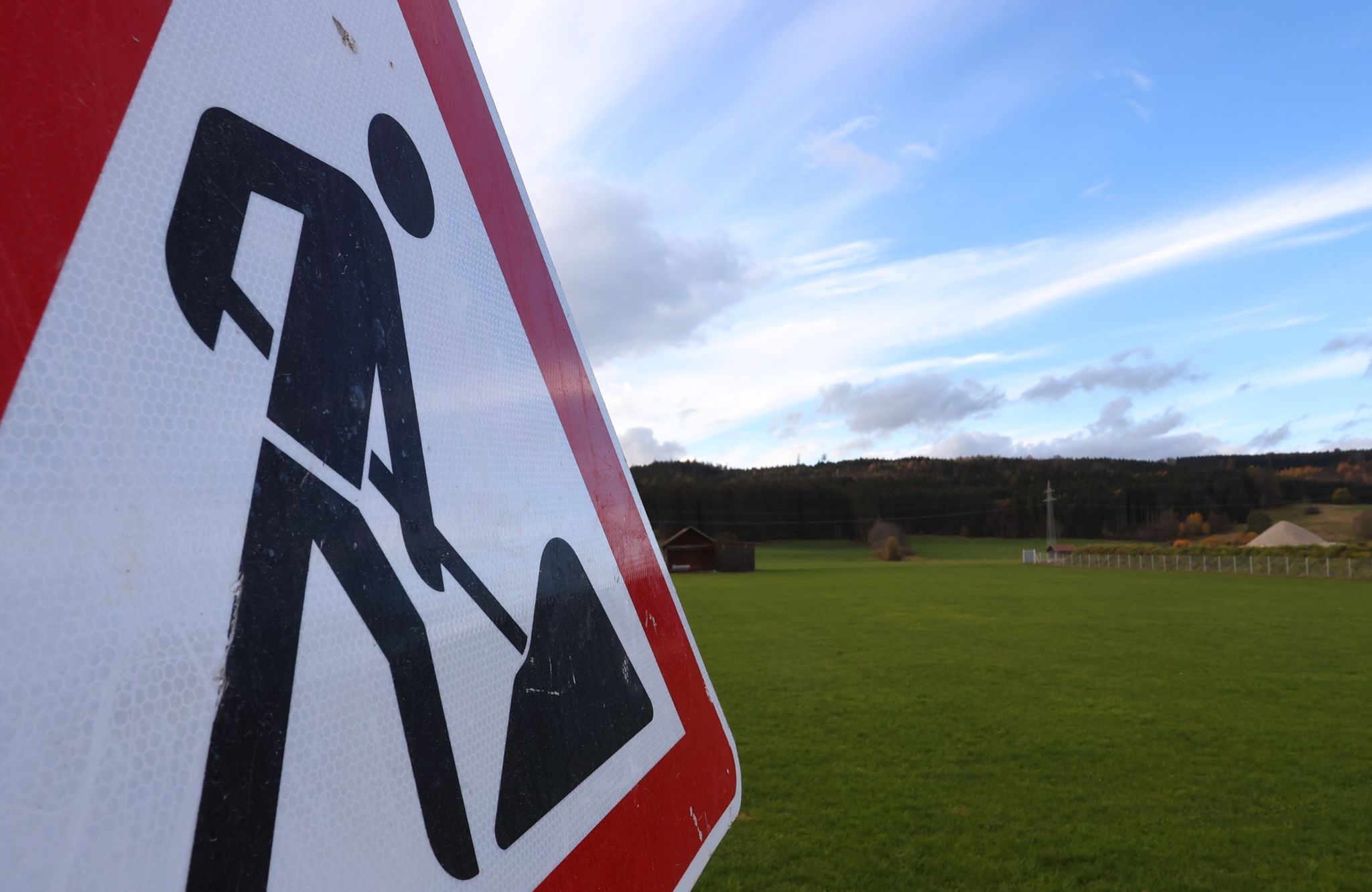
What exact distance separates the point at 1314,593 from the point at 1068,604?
408 inches

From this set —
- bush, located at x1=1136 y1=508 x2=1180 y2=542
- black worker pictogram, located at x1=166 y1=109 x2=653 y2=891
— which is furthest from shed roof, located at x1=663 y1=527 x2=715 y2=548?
black worker pictogram, located at x1=166 y1=109 x2=653 y2=891

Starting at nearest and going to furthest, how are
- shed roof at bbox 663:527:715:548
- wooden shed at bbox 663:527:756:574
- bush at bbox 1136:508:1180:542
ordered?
wooden shed at bbox 663:527:756:574 < shed roof at bbox 663:527:715:548 < bush at bbox 1136:508:1180:542

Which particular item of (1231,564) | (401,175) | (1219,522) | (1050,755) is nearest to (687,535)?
(1231,564)

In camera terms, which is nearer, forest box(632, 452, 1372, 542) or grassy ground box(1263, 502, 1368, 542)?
grassy ground box(1263, 502, 1368, 542)

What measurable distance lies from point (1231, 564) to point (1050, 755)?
4265 cm

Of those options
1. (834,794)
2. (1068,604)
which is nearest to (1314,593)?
(1068,604)

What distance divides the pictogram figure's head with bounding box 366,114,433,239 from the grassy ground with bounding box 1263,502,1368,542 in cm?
7333

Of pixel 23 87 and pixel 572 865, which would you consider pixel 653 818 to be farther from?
pixel 23 87

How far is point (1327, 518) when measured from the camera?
7112 cm

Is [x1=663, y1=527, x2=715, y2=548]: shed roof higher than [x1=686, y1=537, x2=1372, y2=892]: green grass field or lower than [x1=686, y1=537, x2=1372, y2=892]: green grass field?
higher

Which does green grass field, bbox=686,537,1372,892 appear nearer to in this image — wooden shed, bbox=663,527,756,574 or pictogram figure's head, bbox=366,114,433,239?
pictogram figure's head, bbox=366,114,433,239

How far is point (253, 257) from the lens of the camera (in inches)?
30.5

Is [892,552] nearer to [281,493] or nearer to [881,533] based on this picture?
[881,533]

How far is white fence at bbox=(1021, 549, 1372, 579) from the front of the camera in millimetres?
35250
